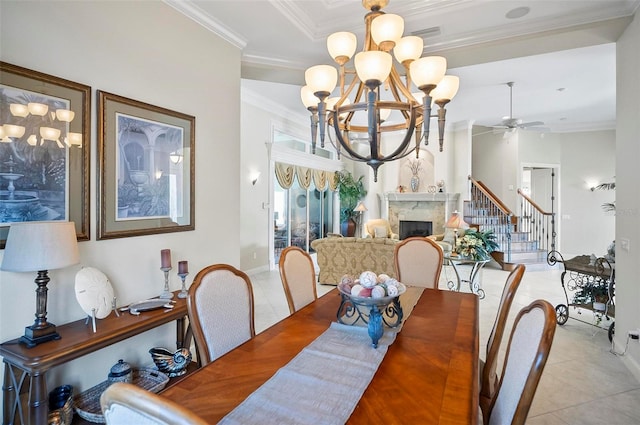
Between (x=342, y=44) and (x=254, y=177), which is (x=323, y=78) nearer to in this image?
(x=342, y=44)

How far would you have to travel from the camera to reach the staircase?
7.86 metres

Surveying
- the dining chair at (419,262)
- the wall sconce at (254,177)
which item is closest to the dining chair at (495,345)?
the dining chair at (419,262)

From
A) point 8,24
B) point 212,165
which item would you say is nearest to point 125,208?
point 212,165

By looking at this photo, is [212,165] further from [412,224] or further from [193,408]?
[412,224]

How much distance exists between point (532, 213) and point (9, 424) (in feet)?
32.1

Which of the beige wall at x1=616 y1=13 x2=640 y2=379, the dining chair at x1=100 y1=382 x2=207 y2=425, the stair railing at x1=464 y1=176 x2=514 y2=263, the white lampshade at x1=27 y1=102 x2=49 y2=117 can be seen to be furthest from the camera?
the stair railing at x1=464 y1=176 x2=514 y2=263

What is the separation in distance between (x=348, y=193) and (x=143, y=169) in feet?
24.0

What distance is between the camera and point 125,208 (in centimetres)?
234

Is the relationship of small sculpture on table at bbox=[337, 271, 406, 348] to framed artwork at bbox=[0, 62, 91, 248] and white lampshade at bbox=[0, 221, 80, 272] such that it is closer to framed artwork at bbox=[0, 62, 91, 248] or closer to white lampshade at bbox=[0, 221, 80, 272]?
white lampshade at bbox=[0, 221, 80, 272]

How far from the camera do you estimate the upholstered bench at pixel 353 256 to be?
17.1ft

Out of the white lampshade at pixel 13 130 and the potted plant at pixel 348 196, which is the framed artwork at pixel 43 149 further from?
the potted plant at pixel 348 196

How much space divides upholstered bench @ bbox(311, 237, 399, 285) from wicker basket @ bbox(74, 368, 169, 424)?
3.49 m

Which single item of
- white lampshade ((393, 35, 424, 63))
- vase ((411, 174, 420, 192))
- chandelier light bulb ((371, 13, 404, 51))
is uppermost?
chandelier light bulb ((371, 13, 404, 51))

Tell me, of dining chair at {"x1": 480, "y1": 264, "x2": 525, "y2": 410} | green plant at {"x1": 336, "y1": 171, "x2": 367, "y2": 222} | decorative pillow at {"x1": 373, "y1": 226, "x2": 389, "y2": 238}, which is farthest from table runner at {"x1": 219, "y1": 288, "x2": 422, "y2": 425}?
green plant at {"x1": 336, "y1": 171, "x2": 367, "y2": 222}
